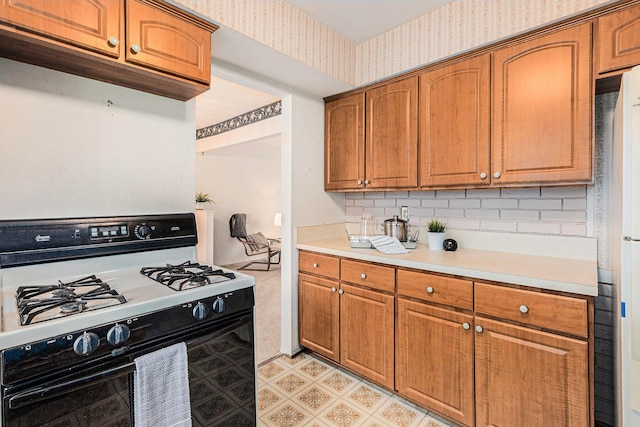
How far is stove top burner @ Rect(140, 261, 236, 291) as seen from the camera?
131 centimetres

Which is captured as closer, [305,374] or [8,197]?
[8,197]

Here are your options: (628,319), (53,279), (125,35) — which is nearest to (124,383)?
(53,279)

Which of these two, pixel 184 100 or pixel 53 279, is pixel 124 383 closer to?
pixel 53 279

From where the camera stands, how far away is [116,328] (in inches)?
40.5

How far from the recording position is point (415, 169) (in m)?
2.19

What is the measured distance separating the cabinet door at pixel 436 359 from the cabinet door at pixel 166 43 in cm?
170

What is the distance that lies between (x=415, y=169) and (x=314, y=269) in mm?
1039

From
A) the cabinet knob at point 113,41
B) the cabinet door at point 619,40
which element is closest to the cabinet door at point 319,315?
the cabinet knob at point 113,41

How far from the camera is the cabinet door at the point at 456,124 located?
6.16 feet

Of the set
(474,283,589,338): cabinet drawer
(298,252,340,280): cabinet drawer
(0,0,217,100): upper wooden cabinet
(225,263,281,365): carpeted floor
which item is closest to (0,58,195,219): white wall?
(0,0,217,100): upper wooden cabinet

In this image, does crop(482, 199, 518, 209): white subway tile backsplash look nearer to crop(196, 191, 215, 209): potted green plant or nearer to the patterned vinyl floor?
the patterned vinyl floor

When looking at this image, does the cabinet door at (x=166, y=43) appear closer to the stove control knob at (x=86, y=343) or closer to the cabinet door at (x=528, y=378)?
the stove control knob at (x=86, y=343)

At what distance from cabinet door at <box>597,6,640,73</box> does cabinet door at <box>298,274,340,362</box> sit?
1.90m

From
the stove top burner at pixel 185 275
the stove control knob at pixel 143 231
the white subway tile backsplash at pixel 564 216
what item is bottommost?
the stove top burner at pixel 185 275
